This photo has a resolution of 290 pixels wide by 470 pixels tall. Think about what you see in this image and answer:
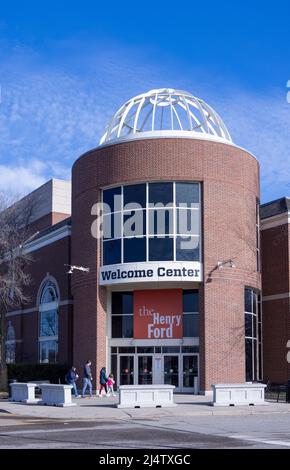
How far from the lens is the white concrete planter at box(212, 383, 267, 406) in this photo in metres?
27.9

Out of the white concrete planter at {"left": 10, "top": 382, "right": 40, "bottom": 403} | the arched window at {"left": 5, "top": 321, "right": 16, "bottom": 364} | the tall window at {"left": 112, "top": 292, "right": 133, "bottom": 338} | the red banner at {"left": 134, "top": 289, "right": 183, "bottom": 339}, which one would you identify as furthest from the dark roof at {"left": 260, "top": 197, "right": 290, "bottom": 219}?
the arched window at {"left": 5, "top": 321, "right": 16, "bottom": 364}

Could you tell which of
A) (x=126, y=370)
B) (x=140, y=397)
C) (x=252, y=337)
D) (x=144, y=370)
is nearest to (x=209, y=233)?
Answer: (x=252, y=337)

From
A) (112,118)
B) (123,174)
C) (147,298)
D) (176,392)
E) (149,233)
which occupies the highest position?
(112,118)

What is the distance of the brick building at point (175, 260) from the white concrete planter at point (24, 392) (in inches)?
230

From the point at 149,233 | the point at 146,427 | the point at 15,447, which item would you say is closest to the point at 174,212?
the point at 149,233

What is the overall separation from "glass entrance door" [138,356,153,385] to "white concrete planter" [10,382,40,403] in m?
8.03

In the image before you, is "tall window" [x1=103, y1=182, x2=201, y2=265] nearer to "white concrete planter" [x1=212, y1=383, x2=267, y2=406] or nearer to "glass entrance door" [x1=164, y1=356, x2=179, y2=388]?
"glass entrance door" [x1=164, y1=356, x2=179, y2=388]

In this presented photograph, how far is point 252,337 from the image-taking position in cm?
3916

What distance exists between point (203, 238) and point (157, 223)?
2436mm

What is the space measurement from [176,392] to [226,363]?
3.23m

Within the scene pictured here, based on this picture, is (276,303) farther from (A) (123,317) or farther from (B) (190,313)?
(A) (123,317)

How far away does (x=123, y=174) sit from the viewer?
37.8m

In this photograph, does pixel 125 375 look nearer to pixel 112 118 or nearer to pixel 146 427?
pixel 112 118
